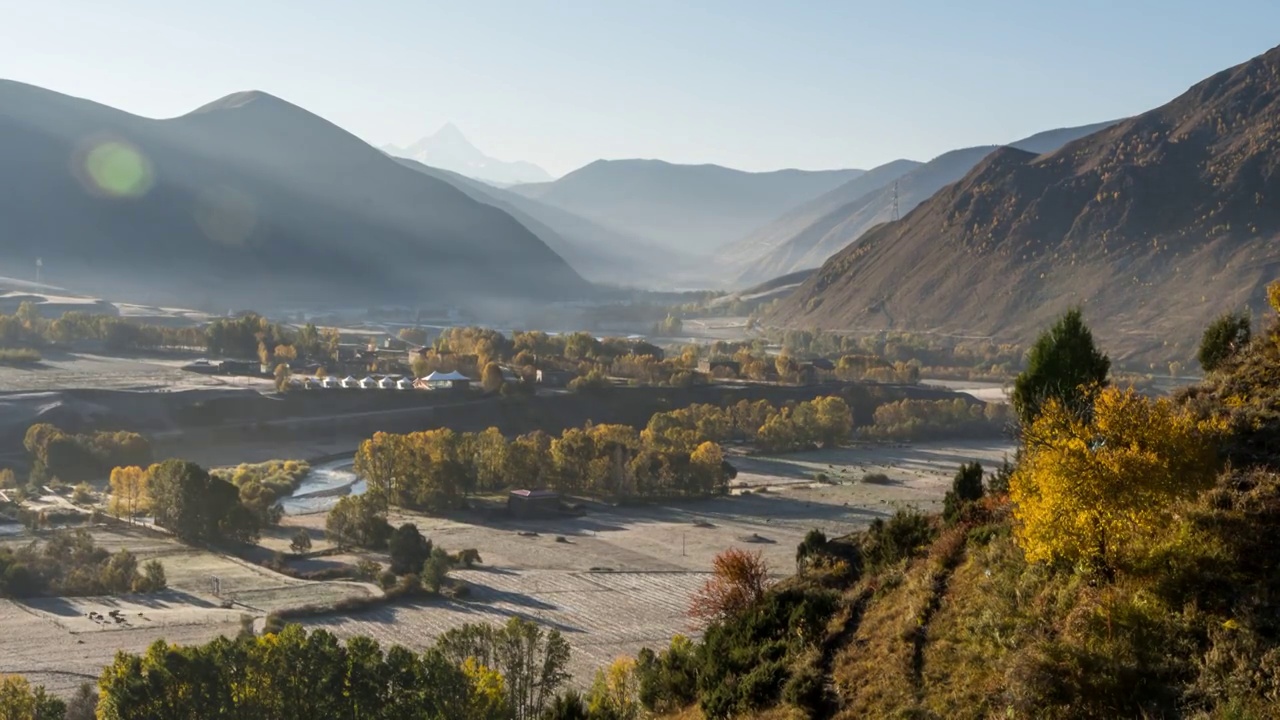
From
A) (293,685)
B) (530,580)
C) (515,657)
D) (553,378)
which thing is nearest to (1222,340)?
Result: (515,657)

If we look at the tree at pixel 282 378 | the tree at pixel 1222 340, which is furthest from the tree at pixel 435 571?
the tree at pixel 282 378

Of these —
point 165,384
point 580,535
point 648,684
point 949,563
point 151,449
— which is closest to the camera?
point 949,563

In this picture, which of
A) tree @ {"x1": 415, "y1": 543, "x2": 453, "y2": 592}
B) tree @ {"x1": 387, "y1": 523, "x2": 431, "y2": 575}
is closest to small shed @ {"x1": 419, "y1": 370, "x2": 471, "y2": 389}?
tree @ {"x1": 387, "y1": 523, "x2": 431, "y2": 575}

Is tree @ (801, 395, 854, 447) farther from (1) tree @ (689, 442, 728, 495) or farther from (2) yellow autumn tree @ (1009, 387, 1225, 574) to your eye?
(2) yellow autumn tree @ (1009, 387, 1225, 574)

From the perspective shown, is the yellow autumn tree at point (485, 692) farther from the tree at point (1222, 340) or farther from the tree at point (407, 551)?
the tree at point (407, 551)

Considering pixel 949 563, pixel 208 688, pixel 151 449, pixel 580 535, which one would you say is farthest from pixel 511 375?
pixel 949 563

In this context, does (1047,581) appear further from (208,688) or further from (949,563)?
(208,688)
